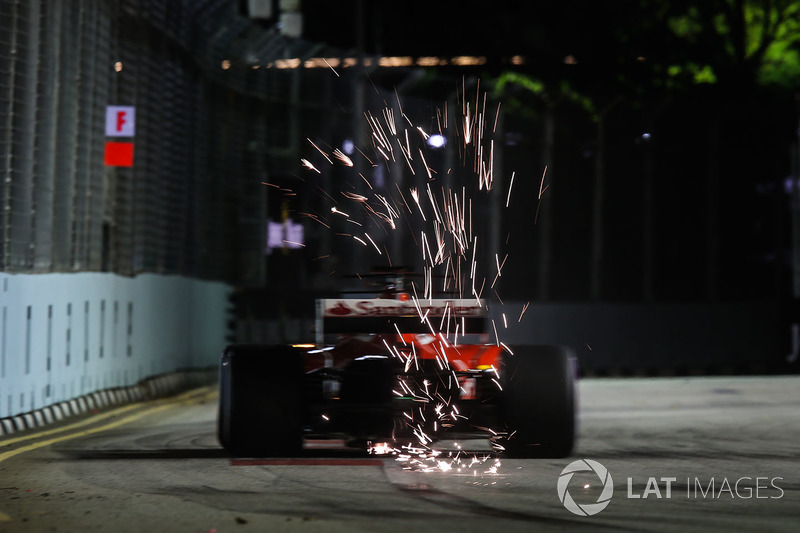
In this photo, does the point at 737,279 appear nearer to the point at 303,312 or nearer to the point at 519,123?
the point at 519,123

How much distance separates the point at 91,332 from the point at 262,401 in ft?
19.4

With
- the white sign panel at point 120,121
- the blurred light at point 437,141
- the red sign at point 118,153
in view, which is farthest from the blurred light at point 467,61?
the red sign at point 118,153

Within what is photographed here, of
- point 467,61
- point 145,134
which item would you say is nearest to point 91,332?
point 145,134

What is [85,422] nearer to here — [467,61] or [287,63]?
[287,63]

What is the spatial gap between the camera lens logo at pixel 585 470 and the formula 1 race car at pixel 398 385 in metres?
0.39

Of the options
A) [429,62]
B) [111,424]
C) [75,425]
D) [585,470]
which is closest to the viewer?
[585,470]

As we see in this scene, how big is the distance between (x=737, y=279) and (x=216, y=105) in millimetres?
10921

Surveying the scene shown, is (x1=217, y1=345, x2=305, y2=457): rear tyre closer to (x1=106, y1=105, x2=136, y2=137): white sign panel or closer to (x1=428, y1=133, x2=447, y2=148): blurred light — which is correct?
(x1=106, y1=105, x2=136, y2=137): white sign panel

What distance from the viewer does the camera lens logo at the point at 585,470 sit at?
314 inches

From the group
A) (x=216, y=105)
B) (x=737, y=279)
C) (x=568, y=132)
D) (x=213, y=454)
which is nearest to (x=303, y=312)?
(x=216, y=105)

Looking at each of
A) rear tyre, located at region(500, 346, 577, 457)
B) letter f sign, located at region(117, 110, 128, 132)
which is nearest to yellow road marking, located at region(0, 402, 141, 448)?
letter f sign, located at region(117, 110, 128, 132)

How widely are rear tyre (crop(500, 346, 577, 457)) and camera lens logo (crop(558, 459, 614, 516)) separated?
0.83 ft

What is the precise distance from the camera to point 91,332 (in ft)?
51.5

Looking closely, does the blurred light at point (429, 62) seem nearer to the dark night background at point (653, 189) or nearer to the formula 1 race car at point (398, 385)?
the dark night background at point (653, 189)
